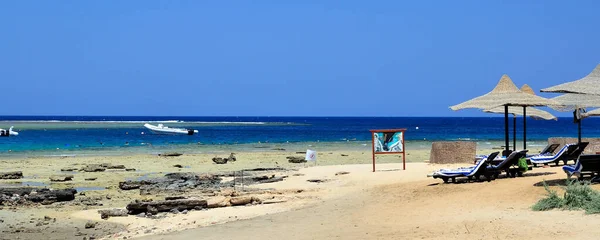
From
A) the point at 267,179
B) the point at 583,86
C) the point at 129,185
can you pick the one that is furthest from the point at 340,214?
the point at 129,185

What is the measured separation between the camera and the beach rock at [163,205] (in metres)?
14.9

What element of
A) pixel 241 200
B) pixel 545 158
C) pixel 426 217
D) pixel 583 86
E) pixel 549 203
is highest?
pixel 583 86

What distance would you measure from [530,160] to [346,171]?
5.37m

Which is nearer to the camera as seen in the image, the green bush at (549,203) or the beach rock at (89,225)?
the green bush at (549,203)

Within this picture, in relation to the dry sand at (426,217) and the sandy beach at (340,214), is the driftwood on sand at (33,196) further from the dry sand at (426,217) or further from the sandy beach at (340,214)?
the dry sand at (426,217)

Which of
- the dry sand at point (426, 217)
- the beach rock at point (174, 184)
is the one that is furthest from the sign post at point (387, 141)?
the beach rock at point (174, 184)

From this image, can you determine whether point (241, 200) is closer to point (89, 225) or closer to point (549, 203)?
point (89, 225)

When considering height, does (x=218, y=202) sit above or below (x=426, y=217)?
below

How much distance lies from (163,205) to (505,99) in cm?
863

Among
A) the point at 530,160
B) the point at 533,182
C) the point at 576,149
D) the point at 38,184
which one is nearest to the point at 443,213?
the point at 533,182

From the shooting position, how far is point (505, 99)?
59.8 feet

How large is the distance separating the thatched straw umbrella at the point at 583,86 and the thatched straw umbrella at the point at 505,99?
127 inches

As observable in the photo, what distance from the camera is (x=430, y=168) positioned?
70.6 feet

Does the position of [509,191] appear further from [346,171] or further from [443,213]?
[346,171]
